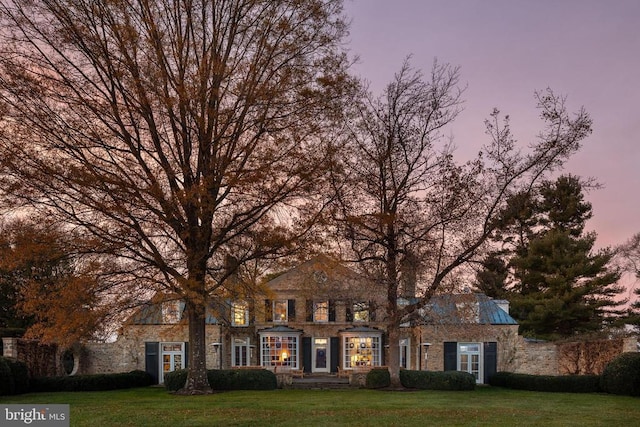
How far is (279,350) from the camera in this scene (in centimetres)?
3450

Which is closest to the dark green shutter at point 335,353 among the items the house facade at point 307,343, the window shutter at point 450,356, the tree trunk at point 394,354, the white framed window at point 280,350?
the house facade at point 307,343

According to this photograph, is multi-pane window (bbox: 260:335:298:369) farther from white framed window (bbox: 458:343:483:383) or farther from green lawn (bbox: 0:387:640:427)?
green lawn (bbox: 0:387:640:427)

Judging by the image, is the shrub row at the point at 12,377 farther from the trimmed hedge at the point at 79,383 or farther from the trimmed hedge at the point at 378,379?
the trimmed hedge at the point at 378,379

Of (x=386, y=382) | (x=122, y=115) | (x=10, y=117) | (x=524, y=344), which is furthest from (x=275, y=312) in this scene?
(x=10, y=117)

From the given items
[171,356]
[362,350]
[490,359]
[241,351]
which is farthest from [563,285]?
[171,356]

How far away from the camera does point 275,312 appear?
115 feet

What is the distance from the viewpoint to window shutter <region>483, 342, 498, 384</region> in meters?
33.0

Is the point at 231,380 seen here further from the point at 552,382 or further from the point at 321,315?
the point at 552,382

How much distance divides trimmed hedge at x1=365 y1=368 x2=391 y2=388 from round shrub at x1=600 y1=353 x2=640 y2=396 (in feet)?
26.9

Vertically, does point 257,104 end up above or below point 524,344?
above

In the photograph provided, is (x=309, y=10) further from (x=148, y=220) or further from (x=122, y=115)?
(x=148, y=220)

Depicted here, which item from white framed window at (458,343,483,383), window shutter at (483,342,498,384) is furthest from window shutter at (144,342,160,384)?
window shutter at (483,342,498,384)

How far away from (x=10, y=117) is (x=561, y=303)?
32729mm

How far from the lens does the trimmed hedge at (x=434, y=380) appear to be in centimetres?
2586
